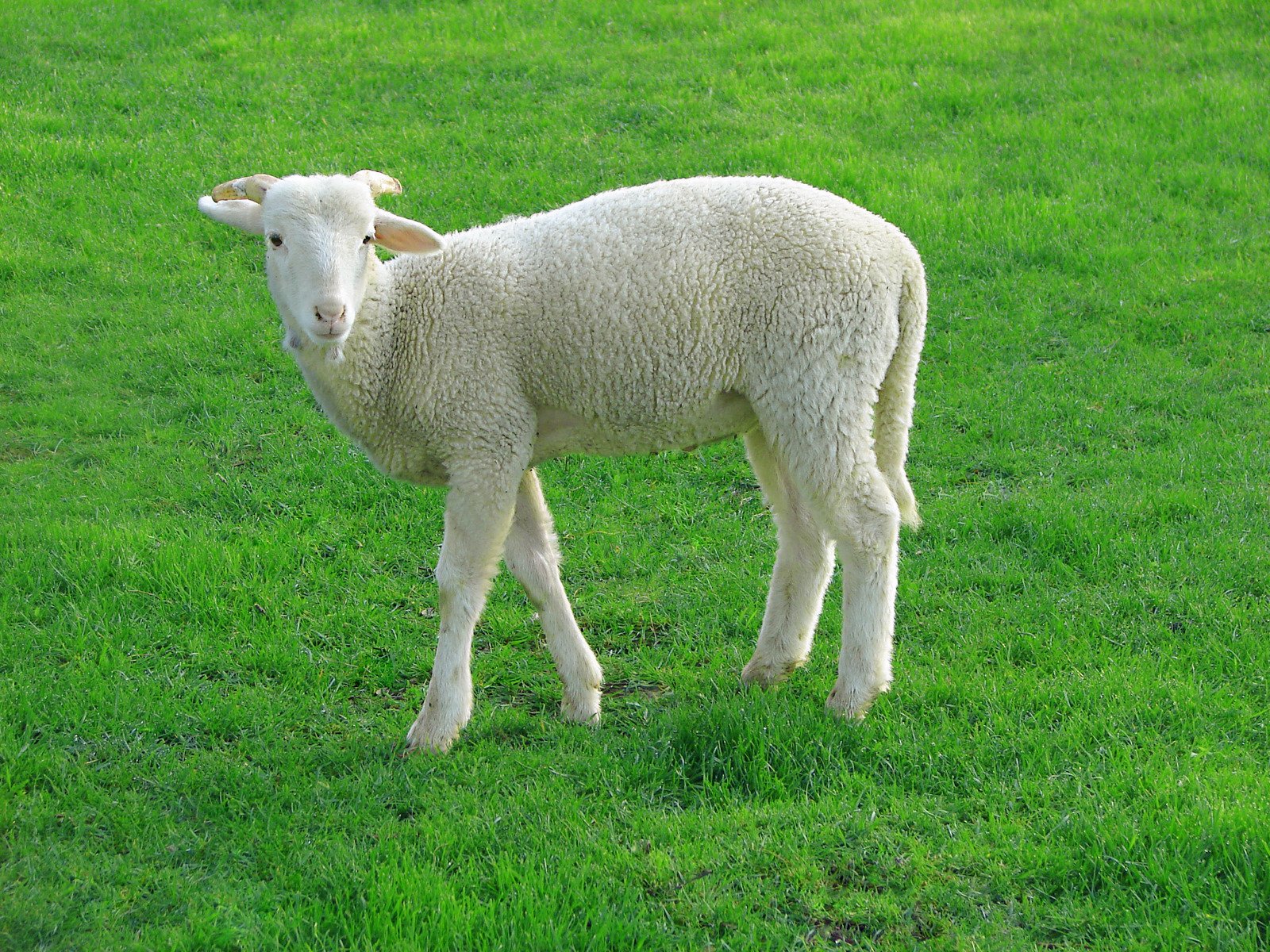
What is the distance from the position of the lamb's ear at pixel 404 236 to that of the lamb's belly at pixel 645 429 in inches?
30.9

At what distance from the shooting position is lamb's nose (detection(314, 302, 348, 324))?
461cm

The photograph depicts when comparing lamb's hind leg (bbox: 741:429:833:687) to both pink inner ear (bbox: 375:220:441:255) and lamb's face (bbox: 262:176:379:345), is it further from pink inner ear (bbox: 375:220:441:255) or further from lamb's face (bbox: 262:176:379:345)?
lamb's face (bbox: 262:176:379:345)

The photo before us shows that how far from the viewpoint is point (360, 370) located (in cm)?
500

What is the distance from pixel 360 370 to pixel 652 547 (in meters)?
2.24

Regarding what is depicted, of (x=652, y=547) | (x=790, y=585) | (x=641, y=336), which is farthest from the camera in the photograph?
(x=652, y=547)

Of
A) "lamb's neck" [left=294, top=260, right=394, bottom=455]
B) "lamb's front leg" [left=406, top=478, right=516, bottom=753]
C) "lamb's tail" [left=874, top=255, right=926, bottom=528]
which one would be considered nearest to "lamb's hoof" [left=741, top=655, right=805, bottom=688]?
"lamb's tail" [left=874, top=255, right=926, bottom=528]

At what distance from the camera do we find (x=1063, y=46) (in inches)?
497

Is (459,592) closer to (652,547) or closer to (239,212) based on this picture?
(239,212)

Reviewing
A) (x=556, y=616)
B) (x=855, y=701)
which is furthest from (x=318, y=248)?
(x=855, y=701)

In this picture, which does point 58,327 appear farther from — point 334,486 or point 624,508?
point 624,508

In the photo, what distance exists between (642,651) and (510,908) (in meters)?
2.05

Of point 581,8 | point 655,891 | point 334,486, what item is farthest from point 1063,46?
point 655,891

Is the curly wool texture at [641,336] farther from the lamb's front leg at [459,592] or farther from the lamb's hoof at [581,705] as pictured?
the lamb's hoof at [581,705]

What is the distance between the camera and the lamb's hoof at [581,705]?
525 cm
